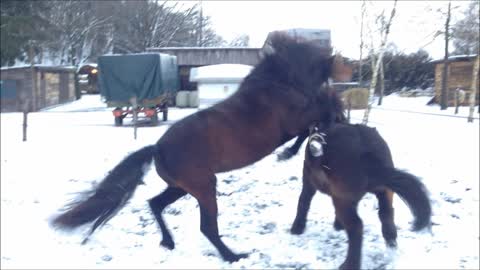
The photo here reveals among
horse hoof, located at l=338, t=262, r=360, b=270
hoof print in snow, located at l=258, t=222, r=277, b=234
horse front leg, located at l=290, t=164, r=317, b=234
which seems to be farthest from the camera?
hoof print in snow, located at l=258, t=222, r=277, b=234

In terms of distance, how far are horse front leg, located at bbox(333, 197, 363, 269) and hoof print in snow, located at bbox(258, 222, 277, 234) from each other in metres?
1.19

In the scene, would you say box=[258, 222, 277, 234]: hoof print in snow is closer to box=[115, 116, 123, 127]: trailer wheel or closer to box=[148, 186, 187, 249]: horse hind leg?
box=[148, 186, 187, 249]: horse hind leg

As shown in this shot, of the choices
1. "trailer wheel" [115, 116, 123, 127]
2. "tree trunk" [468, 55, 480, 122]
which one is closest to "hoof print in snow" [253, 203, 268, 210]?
"trailer wheel" [115, 116, 123, 127]

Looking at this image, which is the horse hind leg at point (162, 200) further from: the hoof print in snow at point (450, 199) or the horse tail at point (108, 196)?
the hoof print in snow at point (450, 199)

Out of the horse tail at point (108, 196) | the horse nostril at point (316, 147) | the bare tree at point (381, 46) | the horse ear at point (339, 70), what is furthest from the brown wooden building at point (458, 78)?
the horse tail at point (108, 196)

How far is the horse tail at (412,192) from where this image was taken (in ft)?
12.1

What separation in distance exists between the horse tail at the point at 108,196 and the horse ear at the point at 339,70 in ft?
4.59

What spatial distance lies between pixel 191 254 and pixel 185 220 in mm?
1122

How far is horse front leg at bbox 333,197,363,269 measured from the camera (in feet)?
12.8

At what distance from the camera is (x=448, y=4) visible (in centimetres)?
1263

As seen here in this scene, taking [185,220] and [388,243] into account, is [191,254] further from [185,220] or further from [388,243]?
[388,243]

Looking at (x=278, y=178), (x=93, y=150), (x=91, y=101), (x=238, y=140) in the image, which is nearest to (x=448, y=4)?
(x=278, y=178)

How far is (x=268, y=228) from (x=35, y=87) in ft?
83.6

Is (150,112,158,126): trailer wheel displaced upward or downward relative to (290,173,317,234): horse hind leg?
upward
